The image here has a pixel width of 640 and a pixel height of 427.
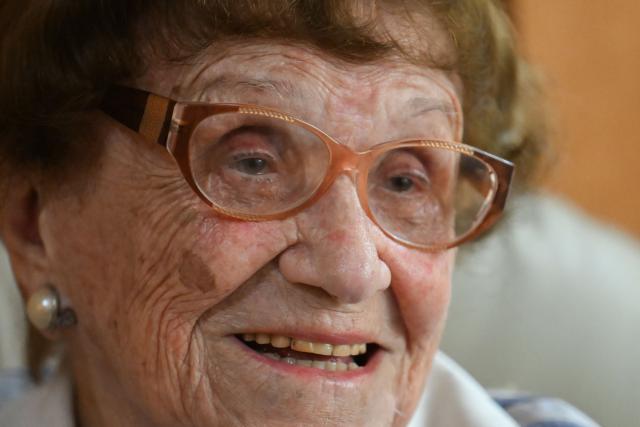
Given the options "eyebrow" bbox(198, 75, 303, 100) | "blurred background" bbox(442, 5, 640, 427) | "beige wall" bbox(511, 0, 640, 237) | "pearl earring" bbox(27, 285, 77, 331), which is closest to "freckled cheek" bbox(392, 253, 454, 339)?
"eyebrow" bbox(198, 75, 303, 100)

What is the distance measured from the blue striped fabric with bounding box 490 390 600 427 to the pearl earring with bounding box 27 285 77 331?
39.7 inches

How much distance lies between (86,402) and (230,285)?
0.57 metres

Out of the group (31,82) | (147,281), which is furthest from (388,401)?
(31,82)

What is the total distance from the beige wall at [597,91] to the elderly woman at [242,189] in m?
1.87

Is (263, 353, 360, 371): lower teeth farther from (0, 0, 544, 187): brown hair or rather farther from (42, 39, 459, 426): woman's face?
(0, 0, 544, 187): brown hair

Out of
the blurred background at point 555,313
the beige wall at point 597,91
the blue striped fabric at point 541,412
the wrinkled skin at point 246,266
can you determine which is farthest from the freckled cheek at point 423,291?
the beige wall at point 597,91

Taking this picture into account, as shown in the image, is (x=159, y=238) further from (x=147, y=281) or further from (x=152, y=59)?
(x=152, y=59)

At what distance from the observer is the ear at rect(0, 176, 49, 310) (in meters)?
1.57

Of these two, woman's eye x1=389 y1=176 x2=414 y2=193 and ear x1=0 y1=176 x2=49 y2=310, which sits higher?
woman's eye x1=389 y1=176 x2=414 y2=193

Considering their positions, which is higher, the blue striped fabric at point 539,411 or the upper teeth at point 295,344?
the upper teeth at point 295,344

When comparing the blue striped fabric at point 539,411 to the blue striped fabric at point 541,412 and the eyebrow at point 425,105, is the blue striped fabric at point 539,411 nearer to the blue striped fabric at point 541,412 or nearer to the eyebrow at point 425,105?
the blue striped fabric at point 541,412

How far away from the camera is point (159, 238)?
1.39m

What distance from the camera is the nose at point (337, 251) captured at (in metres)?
1.31

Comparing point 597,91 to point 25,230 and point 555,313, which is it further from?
point 25,230
